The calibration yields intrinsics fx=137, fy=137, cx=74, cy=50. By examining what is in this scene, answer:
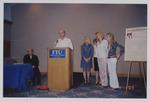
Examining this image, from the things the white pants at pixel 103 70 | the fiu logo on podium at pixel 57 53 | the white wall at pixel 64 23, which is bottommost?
the white pants at pixel 103 70

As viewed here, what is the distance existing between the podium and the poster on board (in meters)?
1.40

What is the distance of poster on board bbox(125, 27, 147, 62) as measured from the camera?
117 inches

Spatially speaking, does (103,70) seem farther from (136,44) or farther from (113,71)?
(136,44)

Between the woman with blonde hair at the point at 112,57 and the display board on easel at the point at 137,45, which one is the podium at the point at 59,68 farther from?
the display board on easel at the point at 137,45

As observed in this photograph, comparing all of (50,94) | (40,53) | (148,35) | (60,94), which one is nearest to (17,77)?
(50,94)

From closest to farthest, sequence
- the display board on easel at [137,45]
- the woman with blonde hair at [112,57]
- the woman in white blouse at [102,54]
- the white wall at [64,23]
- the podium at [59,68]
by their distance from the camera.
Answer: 1. the display board on easel at [137,45]
2. the podium at [59,68]
3. the woman with blonde hair at [112,57]
4. the woman in white blouse at [102,54]
5. the white wall at [64,23]

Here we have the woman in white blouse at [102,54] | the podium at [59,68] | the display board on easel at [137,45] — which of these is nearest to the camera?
the display board on easel at [137,45]

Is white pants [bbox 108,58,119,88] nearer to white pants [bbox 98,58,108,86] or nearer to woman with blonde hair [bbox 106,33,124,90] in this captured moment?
woman with blonde hair [bbox 106,33,124,90]

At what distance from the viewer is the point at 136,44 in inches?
120

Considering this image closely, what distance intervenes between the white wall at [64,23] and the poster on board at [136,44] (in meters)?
2.86

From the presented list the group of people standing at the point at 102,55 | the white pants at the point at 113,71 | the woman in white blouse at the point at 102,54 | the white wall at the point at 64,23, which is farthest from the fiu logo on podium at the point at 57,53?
the white wall at the point at 64,23

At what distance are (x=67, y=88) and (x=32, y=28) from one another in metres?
4.22

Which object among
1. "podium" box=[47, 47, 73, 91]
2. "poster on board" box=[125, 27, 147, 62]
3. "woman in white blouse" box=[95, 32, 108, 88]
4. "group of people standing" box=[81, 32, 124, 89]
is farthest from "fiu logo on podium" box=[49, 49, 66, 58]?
"poster on board" box=[125, 27, 147, 62]

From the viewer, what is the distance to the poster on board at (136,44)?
2.98 metres
